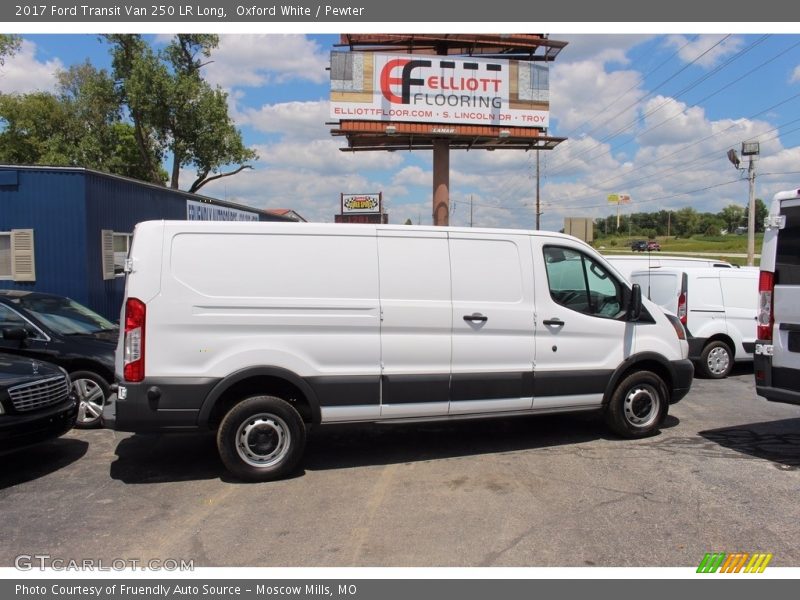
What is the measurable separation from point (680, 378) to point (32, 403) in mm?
6488

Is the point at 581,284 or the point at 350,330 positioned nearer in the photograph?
the point at 350,330

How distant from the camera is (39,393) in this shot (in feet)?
18.6

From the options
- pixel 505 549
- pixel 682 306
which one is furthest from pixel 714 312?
pixel 505 549

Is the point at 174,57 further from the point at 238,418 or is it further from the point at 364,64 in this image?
the point at 238,418

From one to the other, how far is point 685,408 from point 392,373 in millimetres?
4674

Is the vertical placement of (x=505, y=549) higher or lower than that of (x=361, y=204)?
lower

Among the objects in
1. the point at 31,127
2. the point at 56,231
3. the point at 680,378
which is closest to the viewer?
the point at 680,378

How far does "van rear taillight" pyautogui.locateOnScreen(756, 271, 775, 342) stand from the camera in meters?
5.98

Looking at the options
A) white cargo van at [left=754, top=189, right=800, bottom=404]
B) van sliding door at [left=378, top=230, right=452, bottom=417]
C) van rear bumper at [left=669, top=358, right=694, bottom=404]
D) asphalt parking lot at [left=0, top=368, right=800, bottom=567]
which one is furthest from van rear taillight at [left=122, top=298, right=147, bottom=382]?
white cargo van at [left=754, top=189, right=800, bottom=404]

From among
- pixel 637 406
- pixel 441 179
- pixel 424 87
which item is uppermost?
pixel 424 87

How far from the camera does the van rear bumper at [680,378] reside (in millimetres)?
6516

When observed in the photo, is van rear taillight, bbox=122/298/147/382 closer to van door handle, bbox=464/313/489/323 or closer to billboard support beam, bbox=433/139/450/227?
van door handle, bbox=464/313/489/323

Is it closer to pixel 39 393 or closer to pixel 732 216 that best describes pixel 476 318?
pixel 39 393

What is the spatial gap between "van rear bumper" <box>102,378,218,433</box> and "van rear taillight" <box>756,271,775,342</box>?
5.30m
